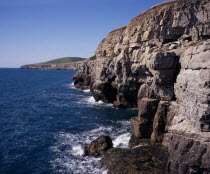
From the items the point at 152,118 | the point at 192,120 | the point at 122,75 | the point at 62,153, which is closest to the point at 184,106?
the point at 192,120

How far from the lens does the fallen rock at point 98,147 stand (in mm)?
28567

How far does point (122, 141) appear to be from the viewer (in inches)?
1259

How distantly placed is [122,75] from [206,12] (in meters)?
23.3

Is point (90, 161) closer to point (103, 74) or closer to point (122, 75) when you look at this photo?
point (122, 75)

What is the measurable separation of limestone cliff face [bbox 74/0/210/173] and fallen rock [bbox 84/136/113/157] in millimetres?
5517

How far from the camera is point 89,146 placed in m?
29.4

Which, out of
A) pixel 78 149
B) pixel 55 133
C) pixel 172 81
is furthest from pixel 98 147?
pixel 172 81

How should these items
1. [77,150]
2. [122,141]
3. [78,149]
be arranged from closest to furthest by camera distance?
[77,150]
[78,149]
[122,141]

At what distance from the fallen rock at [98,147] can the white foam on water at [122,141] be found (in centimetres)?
174

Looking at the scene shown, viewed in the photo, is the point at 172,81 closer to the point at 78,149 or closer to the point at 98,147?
the point at 98,147

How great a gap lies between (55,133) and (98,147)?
11954mm

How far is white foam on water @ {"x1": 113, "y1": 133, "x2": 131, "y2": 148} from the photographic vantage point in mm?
30602

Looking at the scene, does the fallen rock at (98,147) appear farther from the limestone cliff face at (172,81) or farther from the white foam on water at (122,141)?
the limestone cliff face at (172,81)

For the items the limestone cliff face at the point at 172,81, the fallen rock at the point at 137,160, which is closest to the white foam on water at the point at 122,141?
the limestone cliff face at the point at 172,81
